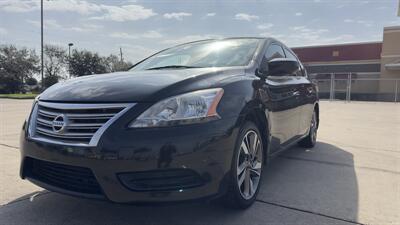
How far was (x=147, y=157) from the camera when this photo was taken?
2.28 meters

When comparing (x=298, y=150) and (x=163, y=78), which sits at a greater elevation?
(x=163, y=78)

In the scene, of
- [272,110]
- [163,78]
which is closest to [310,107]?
[272,110]

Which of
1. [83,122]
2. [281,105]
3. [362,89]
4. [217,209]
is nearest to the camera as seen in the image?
[83,122]

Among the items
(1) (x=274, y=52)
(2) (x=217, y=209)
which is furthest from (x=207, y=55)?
(2) (x=217, y=209)

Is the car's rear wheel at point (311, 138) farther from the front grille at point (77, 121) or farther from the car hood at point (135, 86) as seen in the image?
the front grille at point (77, 121)

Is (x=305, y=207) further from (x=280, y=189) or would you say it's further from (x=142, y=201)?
(x=142, y=201)

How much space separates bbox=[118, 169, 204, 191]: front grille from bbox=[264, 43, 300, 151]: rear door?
4.28ft

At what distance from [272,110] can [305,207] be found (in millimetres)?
919

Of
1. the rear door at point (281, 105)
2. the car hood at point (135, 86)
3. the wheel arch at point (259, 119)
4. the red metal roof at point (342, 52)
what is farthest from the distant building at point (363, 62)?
A: the car hood at point (135, 86)

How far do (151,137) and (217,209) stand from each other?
99 cm

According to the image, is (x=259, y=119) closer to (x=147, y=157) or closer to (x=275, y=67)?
(x=275, y=67)

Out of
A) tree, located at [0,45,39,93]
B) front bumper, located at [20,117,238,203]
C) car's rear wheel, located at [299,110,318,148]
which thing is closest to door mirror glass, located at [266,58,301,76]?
front bumper, located at [20,117,238,203]

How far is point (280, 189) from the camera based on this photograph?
3.52 meters

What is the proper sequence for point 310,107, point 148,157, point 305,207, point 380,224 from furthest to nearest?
point 310,107, point 305,207, point 380,224, point 148,157
